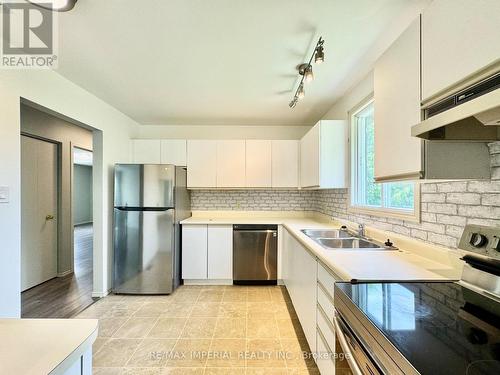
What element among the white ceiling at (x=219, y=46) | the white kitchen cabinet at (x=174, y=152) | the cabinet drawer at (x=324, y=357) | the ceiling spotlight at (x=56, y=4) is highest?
the white ceiling at (x=219, y=46)

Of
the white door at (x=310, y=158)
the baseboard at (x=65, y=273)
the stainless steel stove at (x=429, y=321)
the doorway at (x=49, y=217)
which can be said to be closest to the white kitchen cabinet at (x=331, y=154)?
the white door at (x=310, y=158)

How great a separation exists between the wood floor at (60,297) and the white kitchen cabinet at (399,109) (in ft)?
10.8

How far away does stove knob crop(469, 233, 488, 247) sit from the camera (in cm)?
105

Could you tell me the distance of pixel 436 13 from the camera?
103 cm

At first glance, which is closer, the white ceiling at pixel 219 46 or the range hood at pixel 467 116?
the range hood at pixel 467 116

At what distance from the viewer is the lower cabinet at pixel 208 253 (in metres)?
3.39

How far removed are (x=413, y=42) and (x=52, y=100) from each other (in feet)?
9.08

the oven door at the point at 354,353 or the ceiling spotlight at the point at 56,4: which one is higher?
the ceiling spotlight at the point at 56,4

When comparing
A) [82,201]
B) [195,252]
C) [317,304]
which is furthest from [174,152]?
[82,201]

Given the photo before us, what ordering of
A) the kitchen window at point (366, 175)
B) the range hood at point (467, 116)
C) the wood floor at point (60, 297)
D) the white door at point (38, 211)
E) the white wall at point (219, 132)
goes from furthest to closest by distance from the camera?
the white wall at point (219, 132) → the white door at point (38, 211) → the wood floor at point (60, 297) → the kitchen window at point (366, 175) → the range hood at point (467, 116)

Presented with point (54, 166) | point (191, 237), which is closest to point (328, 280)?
point (191, 237)

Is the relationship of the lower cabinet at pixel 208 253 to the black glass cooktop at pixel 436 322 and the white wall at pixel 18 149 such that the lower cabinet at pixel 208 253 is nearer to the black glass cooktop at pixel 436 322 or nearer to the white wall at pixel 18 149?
the white wall at pixel 18 149

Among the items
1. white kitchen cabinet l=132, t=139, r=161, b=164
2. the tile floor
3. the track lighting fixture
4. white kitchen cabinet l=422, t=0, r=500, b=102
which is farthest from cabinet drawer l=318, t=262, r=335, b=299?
white kitchen cabinet l=132, t=139, r=161, b=164

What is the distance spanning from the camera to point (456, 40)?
3.04ft
